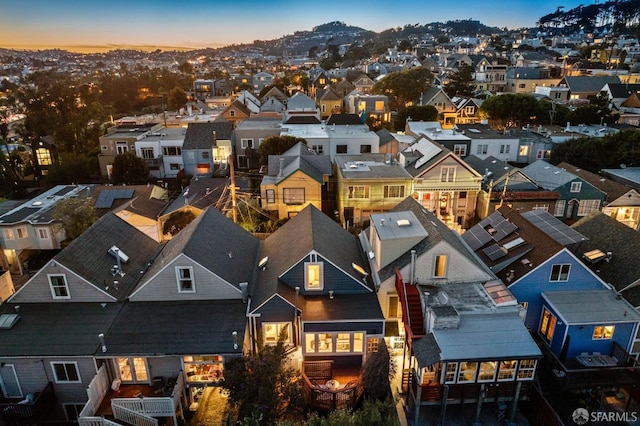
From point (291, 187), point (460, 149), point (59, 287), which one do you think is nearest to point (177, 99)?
point (291, 187)

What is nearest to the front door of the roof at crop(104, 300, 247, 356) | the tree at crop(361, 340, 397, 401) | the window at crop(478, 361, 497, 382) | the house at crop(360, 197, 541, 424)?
the roof at crop(104, 300, 247, 356)

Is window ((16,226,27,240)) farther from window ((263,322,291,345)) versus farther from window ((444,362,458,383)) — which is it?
window ((444,362,458,383))

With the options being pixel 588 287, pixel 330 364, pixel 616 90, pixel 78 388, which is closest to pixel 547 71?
pixel 616 90

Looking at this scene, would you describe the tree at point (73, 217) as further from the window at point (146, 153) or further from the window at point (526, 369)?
the window at point (526, 369)

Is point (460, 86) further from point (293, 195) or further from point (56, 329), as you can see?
point (56, 329)

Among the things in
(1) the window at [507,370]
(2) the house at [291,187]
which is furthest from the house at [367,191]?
(1) the window at [507,370]

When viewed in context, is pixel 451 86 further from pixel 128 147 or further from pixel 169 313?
pixel 169 313
